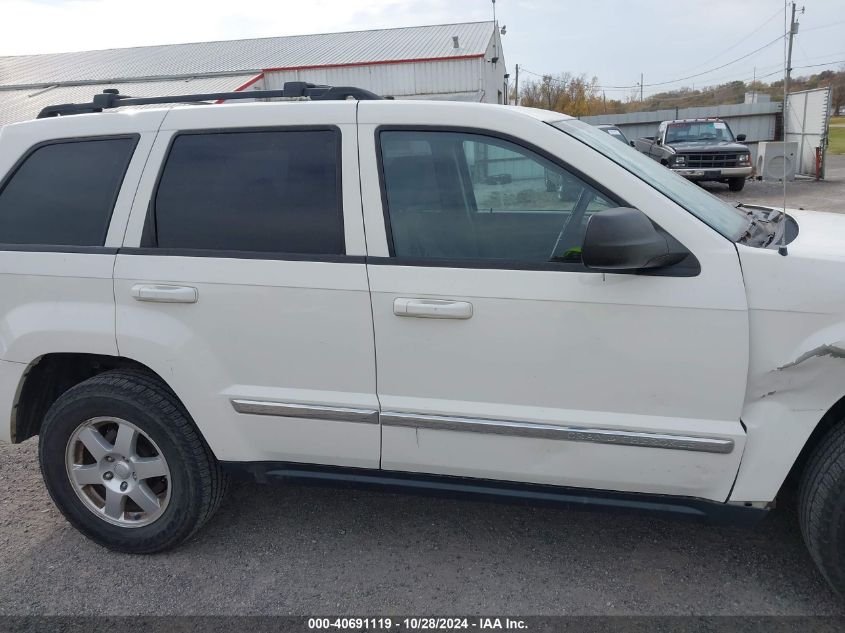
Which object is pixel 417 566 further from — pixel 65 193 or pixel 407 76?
pixel 407 76

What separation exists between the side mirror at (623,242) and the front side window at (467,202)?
0.27m

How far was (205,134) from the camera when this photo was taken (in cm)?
288

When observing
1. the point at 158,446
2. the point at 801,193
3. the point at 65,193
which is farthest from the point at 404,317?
the point at 801,193

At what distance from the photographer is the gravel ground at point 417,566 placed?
8.91 feet

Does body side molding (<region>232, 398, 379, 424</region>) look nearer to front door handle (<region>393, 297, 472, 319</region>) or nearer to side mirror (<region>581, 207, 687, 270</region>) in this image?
front door handle (<region>393, 297, 472, 319</region>)

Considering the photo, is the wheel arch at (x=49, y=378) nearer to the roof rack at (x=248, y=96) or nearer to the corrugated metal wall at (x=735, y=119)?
the roof rack at (x=248, y=96)

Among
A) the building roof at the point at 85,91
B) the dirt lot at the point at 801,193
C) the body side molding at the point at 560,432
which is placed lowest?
the dirt lot at the point at 801,193

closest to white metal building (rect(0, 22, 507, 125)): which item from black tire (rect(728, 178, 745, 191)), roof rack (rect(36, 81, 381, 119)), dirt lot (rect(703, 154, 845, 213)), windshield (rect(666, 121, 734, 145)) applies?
windshield (rect(666, 121, 734, 145))

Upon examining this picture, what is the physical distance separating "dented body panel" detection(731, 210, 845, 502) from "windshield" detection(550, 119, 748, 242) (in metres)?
0.22

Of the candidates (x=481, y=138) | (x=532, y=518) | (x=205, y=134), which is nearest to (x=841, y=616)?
(x=532, y=518)

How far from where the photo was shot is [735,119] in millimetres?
27422

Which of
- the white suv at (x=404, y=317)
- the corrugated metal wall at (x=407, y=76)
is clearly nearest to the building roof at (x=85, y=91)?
the corrugated metal wall at (x=407, y=76)

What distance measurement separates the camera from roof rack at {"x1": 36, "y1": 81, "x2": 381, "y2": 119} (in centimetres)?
312

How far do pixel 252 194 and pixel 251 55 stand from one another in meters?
23.8
